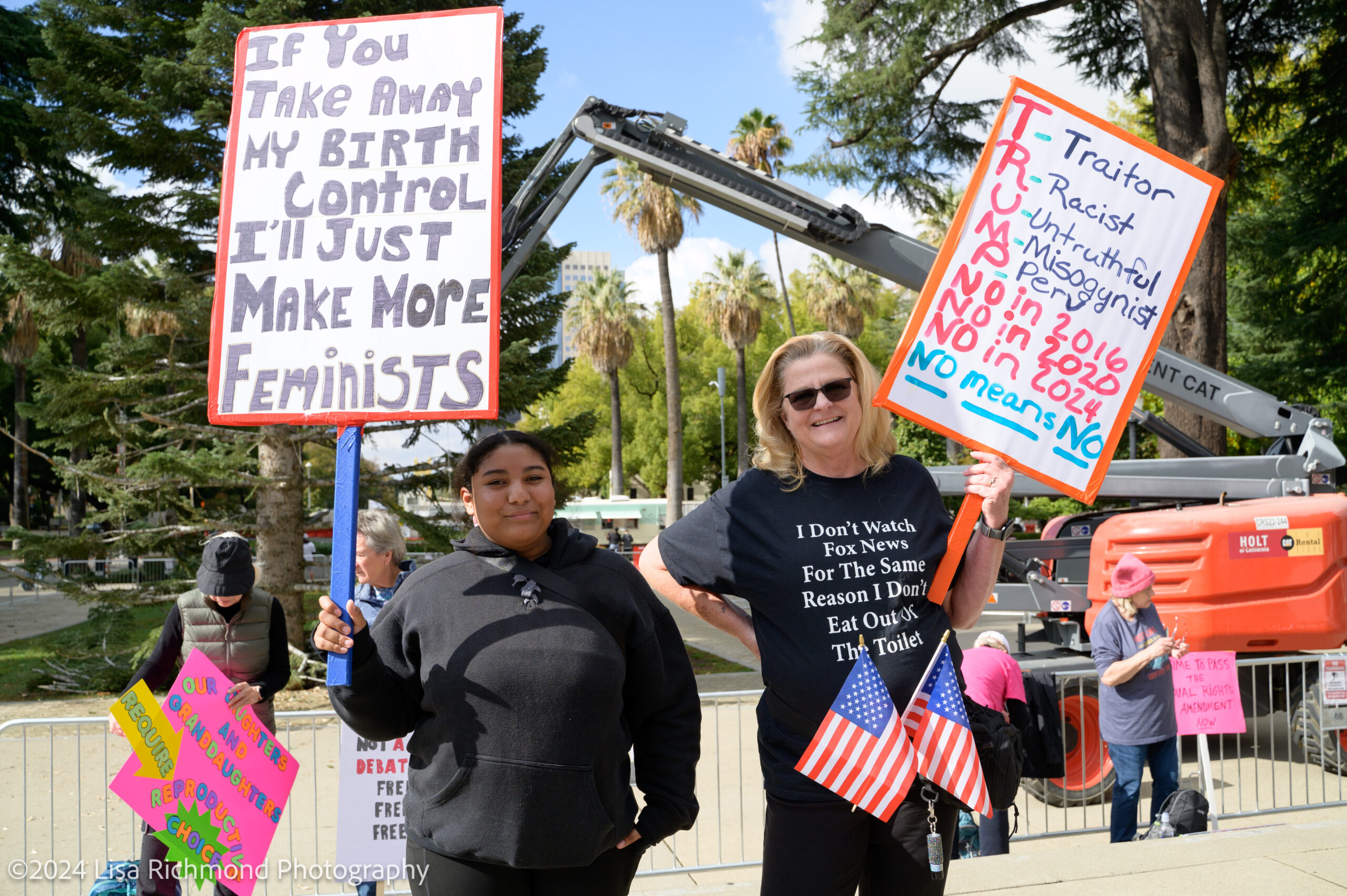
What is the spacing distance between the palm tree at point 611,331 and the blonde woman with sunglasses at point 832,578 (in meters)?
38.6

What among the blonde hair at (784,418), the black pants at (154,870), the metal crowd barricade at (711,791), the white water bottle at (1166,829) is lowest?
the metal crowd barricade at (711,791)

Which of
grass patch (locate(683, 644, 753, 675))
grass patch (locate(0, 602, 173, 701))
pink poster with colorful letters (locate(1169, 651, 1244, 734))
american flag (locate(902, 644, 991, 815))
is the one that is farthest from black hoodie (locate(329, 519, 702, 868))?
grass patch (locate(683, 644, 753, 675))

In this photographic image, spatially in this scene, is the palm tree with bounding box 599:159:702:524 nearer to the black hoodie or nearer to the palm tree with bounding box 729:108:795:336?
the palm tree with bounding box 729:108:795:336

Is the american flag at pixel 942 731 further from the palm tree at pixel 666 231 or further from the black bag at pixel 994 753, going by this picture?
the palm tree at pixel 666 231

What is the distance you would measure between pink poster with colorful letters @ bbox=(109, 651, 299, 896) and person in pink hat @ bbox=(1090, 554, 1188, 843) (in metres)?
4.44

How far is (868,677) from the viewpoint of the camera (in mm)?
2385

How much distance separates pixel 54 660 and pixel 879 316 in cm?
4040

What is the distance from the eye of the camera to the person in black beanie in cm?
431

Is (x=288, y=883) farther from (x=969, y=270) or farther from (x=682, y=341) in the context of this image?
(x=682, y=341)

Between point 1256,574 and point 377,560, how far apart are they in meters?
6.57

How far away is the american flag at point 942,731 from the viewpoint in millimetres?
2430

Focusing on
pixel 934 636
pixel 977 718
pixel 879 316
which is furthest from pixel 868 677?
pixel 879 316

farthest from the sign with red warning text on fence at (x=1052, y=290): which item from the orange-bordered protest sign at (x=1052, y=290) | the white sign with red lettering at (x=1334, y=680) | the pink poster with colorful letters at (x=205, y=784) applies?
the white sign with red lettering at (x=1334, y=680)

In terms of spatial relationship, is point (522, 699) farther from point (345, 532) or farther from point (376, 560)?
point (376, 560)
